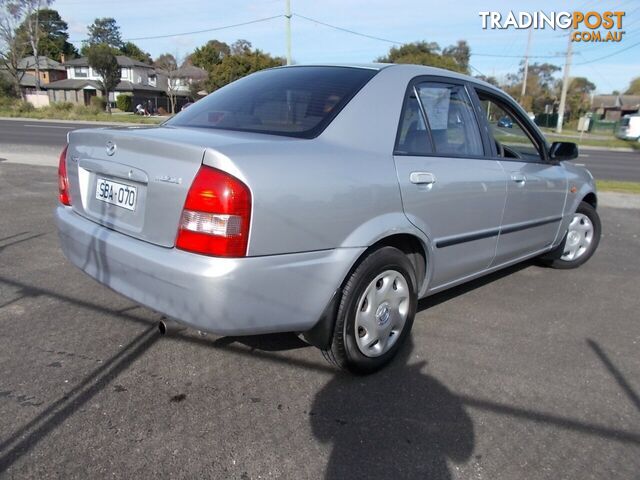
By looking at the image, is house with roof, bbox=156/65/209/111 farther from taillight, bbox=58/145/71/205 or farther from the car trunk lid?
the car trunk lid

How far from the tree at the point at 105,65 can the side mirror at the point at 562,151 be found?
52.1 m

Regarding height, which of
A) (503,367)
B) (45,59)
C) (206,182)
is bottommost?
(503,367)

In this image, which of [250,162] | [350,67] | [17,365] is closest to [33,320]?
[17,365]

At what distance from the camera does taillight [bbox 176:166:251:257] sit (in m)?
2.18

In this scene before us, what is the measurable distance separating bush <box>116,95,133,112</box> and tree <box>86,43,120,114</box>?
2.32 meters

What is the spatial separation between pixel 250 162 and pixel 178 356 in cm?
143

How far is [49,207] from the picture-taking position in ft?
22.0

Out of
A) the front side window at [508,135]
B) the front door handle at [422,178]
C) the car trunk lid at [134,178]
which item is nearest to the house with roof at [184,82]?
the front side window at [508,135]

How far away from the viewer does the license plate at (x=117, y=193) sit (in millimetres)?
2543

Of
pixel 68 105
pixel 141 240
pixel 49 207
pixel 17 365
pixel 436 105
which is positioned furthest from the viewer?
pixel 68 105

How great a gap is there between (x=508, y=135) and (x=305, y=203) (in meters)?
2.51

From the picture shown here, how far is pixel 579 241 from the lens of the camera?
5188 millimetres

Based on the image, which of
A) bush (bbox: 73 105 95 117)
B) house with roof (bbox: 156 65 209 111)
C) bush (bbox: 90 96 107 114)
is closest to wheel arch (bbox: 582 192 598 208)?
bush (bbox: 73 105 95 117)

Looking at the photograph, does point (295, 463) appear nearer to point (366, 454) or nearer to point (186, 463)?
point (366, 454)
